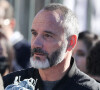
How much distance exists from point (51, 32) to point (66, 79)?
40 centimetres

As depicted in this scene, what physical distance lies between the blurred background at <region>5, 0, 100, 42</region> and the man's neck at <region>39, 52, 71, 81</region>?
2.84m

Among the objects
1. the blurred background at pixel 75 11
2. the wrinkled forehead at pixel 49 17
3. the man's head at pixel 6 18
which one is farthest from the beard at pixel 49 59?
the blurred background at pixel 75 11

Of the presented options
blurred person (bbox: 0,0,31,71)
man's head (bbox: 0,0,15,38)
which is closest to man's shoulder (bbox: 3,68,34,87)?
blurred person (bbox: 0,0,31,71)

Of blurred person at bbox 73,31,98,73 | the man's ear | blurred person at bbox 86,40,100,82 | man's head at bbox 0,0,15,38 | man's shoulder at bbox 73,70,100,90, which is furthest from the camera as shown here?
man's head at bbox 0,0,15,38

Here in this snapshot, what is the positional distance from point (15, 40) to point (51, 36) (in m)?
Result: 2.66

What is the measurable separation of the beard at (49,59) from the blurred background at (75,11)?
284cm

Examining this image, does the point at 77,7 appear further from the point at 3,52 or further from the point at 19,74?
the point at 19,74

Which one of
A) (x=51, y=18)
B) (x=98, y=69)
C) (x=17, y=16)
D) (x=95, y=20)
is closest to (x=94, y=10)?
(x=95, y=20)

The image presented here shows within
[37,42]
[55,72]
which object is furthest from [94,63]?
[37,42]

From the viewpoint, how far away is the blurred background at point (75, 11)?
6.48 metres

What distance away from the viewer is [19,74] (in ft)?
11.1

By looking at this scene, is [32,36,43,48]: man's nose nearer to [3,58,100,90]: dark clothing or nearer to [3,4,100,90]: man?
[3,4,100,90]: man

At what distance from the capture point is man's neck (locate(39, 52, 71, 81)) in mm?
3273

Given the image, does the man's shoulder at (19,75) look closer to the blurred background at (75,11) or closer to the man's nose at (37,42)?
the man's nose at (37,42)
